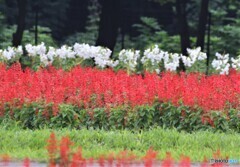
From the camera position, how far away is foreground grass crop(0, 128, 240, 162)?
10.5 metres

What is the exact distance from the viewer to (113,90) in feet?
44.4

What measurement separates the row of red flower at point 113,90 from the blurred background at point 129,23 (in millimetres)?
14337

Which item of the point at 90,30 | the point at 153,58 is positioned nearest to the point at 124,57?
the point at 153,58

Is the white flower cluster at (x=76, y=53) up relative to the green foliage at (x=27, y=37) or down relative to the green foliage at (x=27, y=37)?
down

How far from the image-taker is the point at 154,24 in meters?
32.5

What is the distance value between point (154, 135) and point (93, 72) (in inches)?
162

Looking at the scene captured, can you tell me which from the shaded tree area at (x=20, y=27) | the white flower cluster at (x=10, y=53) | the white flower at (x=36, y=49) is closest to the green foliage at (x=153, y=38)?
the shaded tree area at (x=20, y=27)

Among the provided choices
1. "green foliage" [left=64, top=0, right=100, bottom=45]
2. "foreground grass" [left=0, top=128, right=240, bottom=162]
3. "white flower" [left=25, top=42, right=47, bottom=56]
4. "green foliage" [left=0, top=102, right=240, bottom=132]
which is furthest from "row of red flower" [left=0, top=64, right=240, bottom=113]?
"green foliage" [left=64, top=0, right=100, bottom=45]

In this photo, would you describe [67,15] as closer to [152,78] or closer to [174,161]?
[152,78]

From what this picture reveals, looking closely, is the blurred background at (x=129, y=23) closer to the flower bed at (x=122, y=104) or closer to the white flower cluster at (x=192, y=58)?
the white flower cluster at (x=192, y=58)

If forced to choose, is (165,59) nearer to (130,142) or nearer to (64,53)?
(64,53)

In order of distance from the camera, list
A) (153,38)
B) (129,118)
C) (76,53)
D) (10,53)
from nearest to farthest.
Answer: (129,118), (76,53), (10,53), (153,38)

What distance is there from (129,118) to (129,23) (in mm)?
22021

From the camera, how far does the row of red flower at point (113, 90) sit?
13.0m
